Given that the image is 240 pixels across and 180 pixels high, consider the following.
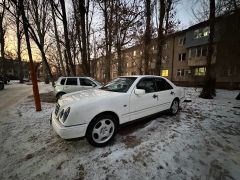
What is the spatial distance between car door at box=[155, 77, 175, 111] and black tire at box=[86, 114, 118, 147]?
185 cm

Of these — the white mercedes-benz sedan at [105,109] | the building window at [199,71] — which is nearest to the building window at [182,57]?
the building window at [199,71]

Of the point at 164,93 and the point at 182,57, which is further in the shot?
the point at 182,57

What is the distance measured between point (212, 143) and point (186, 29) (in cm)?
2375

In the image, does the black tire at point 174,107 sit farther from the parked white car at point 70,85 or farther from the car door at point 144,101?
the parked white car at point 70,85

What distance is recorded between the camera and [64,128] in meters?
2.57

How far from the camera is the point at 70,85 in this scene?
8109 millimetres

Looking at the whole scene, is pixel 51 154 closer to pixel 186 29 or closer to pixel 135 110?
pixel 135 110

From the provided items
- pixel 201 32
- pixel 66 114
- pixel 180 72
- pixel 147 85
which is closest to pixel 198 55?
pixel 201 32

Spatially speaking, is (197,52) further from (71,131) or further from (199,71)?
(71,131)

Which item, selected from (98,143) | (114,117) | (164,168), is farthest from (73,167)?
(164,168)

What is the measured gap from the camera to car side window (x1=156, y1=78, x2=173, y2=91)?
14.3 feet

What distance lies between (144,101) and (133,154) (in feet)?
4.80

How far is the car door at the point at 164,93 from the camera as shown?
4305 millimetres

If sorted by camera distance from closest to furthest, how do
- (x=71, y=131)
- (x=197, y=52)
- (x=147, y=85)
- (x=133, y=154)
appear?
(x=71, y=131) → (x=133, y=154) → (x=147, y=85) → (x=197, y=52)
